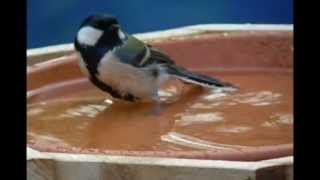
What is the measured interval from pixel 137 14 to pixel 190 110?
938 millimetres

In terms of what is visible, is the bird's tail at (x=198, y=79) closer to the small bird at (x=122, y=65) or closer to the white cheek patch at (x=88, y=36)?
the small bird at (x=122, y=65)

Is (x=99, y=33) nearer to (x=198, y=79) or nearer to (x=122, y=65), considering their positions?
(x=122, y=65)

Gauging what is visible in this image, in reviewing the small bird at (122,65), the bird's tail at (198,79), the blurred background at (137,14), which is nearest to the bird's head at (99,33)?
the small bird at (122,65)

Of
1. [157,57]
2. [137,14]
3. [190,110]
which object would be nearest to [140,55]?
[157,57]

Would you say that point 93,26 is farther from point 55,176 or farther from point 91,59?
point 55,176

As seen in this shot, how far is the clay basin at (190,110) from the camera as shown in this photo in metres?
0.96

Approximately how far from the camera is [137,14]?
2.11m

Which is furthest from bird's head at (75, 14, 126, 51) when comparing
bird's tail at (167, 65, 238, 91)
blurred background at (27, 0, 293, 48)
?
blurred background at (27, 0, 293, 48)

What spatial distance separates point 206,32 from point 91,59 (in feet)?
1.41

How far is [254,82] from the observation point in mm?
1378

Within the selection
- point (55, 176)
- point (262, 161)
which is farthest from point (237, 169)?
point (55, 176)

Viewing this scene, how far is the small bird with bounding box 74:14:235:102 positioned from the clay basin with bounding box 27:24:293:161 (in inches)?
1.1

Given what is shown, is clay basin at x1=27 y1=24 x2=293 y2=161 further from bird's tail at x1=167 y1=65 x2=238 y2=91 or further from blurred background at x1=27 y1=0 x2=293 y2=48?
blurred background at x1=27 y1=0 x2=293 y2=48

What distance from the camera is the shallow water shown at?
3.29 feet
